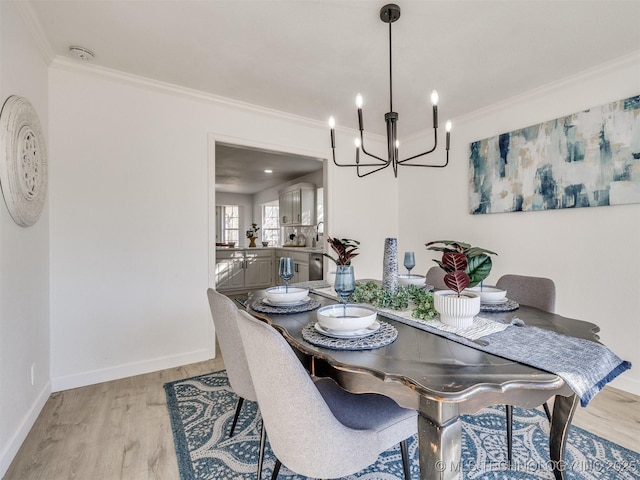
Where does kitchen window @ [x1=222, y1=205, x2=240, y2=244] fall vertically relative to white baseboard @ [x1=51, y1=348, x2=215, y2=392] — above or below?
above

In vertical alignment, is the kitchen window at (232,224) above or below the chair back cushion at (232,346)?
above

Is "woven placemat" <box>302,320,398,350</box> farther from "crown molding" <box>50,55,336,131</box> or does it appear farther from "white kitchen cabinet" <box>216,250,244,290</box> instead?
"white kitchen cabinet" <box>216,250,244,290</box>

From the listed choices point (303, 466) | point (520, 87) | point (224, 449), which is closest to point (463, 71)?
point (520, 87)

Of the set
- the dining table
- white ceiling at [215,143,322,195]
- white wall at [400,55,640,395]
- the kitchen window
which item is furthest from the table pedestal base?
the kitchen window

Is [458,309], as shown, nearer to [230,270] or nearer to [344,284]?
[344,284]

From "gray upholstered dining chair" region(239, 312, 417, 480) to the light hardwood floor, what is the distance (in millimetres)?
841

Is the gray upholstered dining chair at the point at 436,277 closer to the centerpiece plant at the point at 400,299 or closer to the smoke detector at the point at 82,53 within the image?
the centerpiece plant at the point at 400,299

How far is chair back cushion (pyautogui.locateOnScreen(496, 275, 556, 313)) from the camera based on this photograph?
1771 mm

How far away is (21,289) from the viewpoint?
173 cm

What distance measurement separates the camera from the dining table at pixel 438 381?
858 mm

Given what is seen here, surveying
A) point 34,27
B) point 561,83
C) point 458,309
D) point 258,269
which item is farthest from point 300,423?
point 258,269

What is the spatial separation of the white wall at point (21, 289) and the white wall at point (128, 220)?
4.9 inches

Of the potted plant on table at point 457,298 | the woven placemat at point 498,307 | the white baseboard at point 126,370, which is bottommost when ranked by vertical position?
the white baseboard at point 126,370

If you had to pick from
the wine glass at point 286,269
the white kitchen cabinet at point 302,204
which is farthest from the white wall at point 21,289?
the white kitchen cabinet at point 302,204
